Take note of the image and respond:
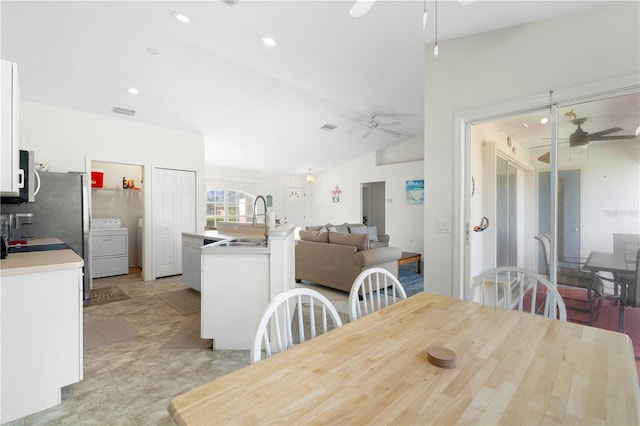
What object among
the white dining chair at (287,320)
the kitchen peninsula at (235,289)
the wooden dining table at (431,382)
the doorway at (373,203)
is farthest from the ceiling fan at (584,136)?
the doorway at (373,203)

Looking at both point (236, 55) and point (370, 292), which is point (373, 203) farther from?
point (370, 292)

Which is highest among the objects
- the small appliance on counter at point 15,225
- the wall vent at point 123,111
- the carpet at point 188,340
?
the wall vent at point 123,111

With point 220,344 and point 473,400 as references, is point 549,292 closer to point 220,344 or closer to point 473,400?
point 473,400

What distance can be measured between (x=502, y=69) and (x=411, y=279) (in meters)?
3.69

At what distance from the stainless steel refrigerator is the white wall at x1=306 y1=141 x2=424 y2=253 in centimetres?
627

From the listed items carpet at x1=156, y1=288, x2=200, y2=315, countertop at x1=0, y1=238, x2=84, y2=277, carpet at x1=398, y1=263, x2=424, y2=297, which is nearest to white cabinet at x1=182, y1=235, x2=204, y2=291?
carpet at x1=156, y1=288, x2=200, y2=315

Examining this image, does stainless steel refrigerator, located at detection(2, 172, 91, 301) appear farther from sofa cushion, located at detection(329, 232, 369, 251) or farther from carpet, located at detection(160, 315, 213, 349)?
sofa cushion, located at detection(329, 232, 369, 251)

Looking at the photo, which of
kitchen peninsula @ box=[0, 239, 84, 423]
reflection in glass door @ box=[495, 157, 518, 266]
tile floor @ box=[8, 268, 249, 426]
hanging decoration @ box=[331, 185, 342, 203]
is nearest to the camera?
kitchen peninsula @ box=[0, 239, 84, 423]

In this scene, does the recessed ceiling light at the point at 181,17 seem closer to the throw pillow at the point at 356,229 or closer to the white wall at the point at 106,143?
the white wall at the point at 106,143

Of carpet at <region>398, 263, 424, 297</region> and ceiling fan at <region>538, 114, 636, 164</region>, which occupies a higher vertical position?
ceiling fan at <region>538, 114, 636, 164</region>

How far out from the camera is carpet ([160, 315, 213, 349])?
2688 millimetres

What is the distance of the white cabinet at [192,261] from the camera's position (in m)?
4.04

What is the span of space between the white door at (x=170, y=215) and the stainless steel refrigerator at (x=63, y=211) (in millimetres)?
1154

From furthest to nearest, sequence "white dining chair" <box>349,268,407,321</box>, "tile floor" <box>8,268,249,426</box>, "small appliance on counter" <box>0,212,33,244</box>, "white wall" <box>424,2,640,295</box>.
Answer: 1. "small appliance on counter" <box>0,212,33,244</box>
2. "white wall" <box>424,2,640,295</box>
3. "tile floor" <box>8,268,249,426</box>
4. "white dining chair" <box>349,268,407,321</box>
